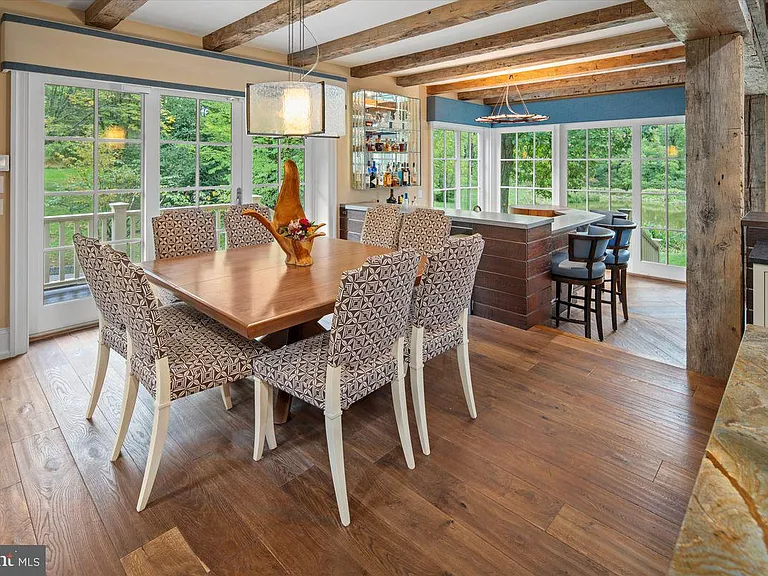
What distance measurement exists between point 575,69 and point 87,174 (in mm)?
4951

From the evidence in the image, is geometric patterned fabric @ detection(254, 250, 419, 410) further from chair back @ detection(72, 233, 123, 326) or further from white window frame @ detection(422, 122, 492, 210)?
white window frame @ detection(422, 122, 492, 210)

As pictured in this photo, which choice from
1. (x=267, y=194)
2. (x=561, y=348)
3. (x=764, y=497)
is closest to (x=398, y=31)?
(x=267, y=194)

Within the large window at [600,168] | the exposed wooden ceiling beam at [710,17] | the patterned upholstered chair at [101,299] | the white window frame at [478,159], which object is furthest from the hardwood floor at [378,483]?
the large window at [600,168]

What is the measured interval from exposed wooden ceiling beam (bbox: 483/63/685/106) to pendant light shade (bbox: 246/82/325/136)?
4.78 meters

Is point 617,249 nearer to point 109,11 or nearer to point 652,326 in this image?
point 652,326

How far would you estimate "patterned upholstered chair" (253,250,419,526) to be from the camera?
169 cm

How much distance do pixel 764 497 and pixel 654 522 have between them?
141 cm

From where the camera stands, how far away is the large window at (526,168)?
7.54 m

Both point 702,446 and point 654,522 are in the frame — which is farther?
point 702,446

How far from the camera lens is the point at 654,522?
172 centimetres

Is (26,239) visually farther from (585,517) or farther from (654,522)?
(654,522)

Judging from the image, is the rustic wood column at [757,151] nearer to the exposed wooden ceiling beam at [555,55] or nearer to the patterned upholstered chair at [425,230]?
the exposed wooden ceiling beam at [555,55]

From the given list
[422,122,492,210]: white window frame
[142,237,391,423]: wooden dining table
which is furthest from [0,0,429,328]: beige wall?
[422,122,492,210]: white window frame

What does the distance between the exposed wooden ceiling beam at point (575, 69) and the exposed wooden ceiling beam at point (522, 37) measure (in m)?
1.48
